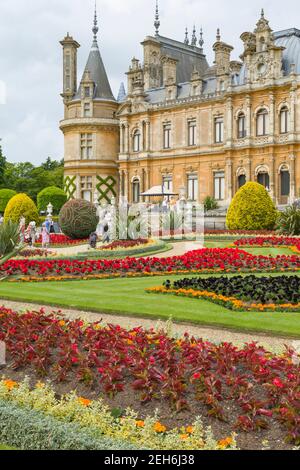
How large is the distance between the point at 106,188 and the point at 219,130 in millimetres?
12642

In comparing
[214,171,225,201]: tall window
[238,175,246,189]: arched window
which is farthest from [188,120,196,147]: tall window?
[238,175,246,189]: arched window

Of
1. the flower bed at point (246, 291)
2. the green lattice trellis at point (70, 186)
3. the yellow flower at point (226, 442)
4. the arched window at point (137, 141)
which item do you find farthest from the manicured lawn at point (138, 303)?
the green lattice trellis at point (70, 186)

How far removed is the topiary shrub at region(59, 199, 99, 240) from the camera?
2938 cm

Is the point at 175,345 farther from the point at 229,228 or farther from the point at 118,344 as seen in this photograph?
the point at 229,228

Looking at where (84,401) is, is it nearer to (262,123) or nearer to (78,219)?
(78,219)

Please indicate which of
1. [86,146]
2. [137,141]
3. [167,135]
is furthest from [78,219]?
[86,146]

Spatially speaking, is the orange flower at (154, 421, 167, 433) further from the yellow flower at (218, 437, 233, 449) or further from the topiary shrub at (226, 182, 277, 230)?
the topiary shrub at (226, 182, 277, 230)

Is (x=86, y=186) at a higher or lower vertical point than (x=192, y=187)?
higher

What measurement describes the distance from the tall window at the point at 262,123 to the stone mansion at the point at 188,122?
0.24ft

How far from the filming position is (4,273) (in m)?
16.6

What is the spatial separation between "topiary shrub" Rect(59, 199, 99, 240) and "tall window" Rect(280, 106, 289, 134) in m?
17.9

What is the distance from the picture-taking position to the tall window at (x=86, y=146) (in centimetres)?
5294

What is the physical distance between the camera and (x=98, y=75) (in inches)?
2136

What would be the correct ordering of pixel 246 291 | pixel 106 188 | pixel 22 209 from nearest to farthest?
pixel 246 291 < pixel 22 209 < pixel 106 188
